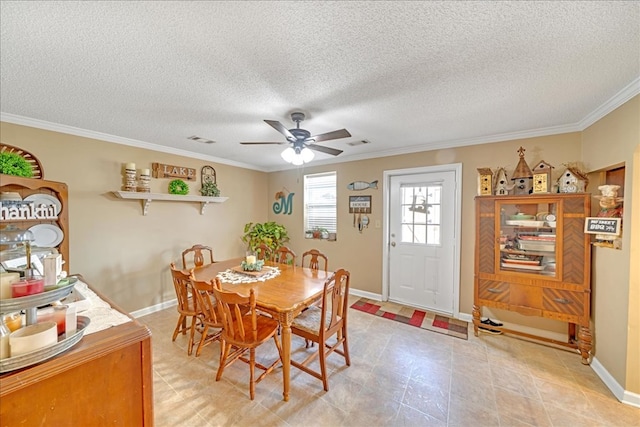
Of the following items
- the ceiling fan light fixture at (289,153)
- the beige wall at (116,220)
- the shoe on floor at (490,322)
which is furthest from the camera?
the shoe on floor at (490,322)

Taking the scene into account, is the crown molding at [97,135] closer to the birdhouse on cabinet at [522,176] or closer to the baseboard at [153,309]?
the baseboard at [153,309]

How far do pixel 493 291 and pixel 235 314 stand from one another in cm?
272

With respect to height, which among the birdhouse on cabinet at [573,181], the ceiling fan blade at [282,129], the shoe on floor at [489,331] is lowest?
the shoe on floor at [489,331]

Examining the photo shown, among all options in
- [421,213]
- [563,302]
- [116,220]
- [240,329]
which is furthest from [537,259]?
[116,220]

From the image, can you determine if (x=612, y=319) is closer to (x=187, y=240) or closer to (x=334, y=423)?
(x=334, y=423)

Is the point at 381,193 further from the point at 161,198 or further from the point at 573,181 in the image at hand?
the point at 161,198

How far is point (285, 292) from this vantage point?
2080 millimetres

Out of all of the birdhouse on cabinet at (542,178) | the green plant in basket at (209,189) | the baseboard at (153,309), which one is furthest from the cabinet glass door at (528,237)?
the baseboard at (153,309)

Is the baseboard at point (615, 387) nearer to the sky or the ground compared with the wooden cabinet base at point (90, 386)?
nearer to the ground

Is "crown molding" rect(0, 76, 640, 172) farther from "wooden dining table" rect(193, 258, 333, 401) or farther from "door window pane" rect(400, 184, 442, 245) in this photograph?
"wooden dining table" rect(193, 258, 333, 401)

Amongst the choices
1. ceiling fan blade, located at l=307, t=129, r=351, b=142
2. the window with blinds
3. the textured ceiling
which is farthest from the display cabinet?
the window with blinds

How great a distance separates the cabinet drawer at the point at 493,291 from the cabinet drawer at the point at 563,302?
1.01 feet

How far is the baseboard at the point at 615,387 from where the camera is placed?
1771 millimetres

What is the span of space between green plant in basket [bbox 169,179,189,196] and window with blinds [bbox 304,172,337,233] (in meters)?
2.03
